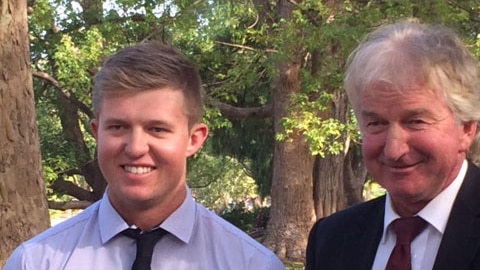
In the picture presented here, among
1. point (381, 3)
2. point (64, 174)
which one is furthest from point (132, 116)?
point (64, 174)

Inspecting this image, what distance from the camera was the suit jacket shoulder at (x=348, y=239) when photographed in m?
2.86

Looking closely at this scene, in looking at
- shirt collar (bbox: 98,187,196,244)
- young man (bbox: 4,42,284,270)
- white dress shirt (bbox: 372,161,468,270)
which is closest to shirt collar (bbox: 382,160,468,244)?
white dress shirt (bbox: 372,161,468,270)

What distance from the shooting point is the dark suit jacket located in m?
2.56

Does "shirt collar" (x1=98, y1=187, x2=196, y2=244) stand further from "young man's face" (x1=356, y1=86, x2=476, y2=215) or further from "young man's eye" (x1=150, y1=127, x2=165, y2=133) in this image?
"young man's face" (x1=356, y1=86, x2=476, y2=215)

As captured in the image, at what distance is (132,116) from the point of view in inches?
102

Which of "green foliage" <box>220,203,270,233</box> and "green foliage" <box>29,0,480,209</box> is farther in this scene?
"green foliage" <box>220,203,270,233</box>

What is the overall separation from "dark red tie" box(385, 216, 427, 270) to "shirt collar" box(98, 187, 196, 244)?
698mm

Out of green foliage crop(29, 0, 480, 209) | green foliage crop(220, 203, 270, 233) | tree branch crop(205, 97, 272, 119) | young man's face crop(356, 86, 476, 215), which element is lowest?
green foliage crop(220, 203, 270, 233)

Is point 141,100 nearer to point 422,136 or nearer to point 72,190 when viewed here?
point 422,136

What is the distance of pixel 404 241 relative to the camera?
2646 mm

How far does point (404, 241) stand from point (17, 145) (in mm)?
4358

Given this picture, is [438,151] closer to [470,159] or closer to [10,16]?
[470,159]

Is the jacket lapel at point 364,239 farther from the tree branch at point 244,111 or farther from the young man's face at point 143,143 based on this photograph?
the tree branch at point 244,111

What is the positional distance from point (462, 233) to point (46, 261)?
139cm
